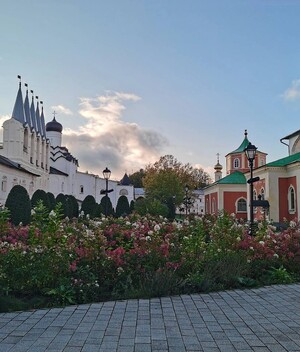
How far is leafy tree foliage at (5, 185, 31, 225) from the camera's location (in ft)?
69.1

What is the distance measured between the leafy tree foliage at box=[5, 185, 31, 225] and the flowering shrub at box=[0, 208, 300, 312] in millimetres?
13018

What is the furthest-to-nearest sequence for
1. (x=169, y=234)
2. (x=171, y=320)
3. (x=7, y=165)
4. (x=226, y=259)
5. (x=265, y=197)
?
(x=7, y=165) < (x=265, y=197) < (x=169, y=234) < (x=226, y=259) < (x=171, y=320)

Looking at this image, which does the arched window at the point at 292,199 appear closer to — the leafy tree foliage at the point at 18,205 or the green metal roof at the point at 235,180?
the green metal roof at the point at 235,180

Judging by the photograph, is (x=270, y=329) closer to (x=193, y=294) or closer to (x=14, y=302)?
(x=193, y=294)

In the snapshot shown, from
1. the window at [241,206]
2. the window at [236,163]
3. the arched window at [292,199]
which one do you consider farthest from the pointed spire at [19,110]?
the arched window at [292,199]

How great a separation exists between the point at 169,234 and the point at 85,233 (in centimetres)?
194

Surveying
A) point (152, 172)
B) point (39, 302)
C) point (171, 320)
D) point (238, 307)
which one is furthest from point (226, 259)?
point (152, 172)

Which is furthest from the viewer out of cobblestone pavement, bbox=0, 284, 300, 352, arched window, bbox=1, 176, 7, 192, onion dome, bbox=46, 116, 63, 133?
onion dome, bbox=46, 116, 63, 133

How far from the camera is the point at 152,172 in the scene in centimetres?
5603

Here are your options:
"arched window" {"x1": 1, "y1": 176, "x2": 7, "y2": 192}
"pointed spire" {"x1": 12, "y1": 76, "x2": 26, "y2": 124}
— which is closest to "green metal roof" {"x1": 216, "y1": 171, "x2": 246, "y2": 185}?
"arched window" {"x1": 1, "y1": 176, "x2": 7, "y2": 192}

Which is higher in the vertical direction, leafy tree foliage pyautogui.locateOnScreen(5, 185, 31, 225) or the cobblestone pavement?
leafy tree foliage pyautogui.locateOnScreen(5, 185, 31, 225)

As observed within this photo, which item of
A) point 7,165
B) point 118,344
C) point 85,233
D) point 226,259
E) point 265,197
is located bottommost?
point 118,344

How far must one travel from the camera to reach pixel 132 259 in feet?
23.0

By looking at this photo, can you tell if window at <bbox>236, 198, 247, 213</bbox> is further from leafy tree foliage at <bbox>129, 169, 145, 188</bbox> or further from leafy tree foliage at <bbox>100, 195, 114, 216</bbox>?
leafy tree foliage at <bbox>129, 169, 145, 188</bbox>
